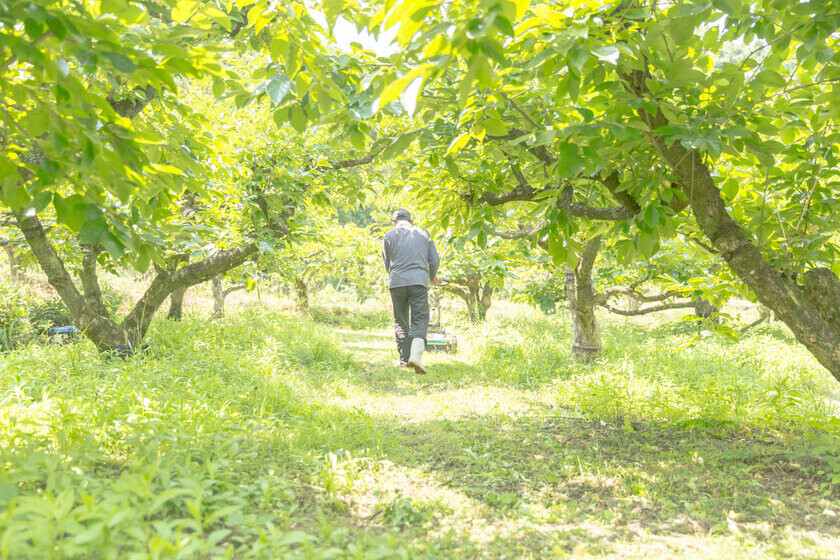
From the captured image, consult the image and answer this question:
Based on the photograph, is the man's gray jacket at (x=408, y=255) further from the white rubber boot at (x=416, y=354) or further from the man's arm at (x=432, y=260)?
the white rubber boot at (x=416, y=354)

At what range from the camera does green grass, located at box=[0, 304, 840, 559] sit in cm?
178

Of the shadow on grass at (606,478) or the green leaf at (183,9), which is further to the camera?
the shadow on grass at (606,478)

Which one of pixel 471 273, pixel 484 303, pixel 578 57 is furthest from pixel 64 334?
pixel 484 303

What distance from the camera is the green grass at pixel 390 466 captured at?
1.78 metres

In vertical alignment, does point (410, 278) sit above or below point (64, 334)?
above

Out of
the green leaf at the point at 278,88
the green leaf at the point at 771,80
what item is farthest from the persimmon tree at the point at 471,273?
the green leaf at the point at 278,88

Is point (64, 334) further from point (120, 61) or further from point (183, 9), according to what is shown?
point (120, 61)

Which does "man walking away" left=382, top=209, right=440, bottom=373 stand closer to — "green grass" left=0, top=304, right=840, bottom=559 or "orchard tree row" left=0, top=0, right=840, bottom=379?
"green grass" left=0, top=304, right=840, bottom=559

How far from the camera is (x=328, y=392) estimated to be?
5.07 m

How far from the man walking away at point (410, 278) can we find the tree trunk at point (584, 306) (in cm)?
183

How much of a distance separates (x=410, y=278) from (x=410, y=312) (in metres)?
0.48

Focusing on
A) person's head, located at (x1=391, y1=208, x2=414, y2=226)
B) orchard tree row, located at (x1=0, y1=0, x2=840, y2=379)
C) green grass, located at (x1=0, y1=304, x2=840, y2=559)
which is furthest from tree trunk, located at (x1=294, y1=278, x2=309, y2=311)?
orchard tree row, located at (x1=0, y1=0, x2=840, y2=379)

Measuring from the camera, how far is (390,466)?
296 centimetres

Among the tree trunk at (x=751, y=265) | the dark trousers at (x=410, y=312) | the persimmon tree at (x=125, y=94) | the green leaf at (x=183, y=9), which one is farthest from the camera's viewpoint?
the dark trousers at (x=410, y=312)
